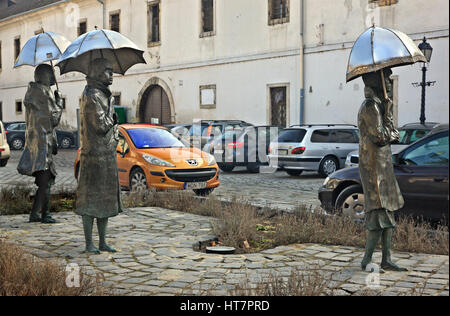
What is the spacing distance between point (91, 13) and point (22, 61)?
2768 cm

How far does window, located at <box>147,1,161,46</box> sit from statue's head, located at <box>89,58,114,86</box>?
2490 centimetres

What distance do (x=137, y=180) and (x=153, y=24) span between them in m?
20.5

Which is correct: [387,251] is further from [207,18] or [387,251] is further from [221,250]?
[207,18]

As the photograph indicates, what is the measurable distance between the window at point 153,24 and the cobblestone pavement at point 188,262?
23.6 meters

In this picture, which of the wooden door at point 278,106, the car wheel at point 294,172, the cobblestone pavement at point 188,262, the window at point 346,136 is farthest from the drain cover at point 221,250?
the wooden door at point 278,106

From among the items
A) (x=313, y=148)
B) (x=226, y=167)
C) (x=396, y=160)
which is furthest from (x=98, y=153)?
(x=226, y=167)

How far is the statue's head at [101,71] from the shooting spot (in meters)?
6.37

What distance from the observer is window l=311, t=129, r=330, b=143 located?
678 inches

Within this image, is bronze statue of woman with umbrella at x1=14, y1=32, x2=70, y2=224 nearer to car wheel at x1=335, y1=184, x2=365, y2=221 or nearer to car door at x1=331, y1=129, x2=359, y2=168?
car wheel at x1=335, y1=184, x2=365, y2=221

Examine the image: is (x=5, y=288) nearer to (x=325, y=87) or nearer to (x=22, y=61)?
(x=22, y=61)

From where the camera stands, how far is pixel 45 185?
8422 mm

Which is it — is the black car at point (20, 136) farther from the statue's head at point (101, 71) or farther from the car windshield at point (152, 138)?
the statue's head at point (101, 71)

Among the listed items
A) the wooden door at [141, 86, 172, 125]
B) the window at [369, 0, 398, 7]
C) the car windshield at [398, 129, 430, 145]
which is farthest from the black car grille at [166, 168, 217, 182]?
the wooden door at [141, 86, 172, 125]
